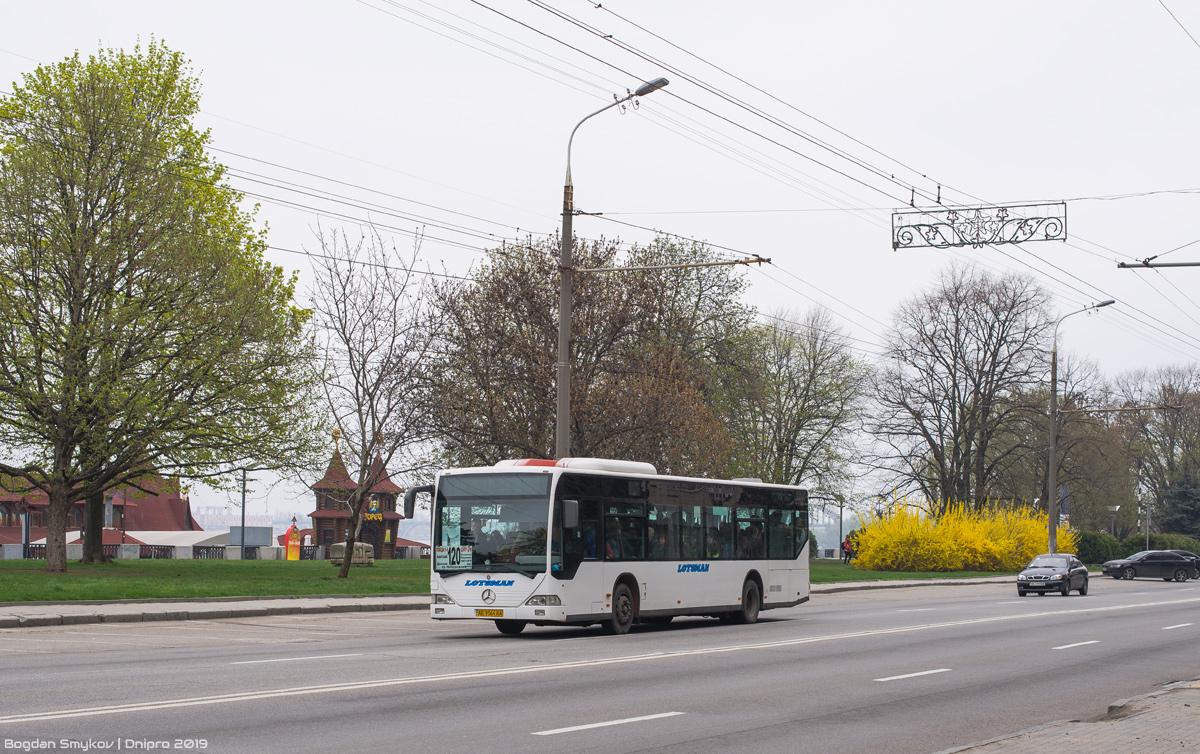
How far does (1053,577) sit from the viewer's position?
38000 mm

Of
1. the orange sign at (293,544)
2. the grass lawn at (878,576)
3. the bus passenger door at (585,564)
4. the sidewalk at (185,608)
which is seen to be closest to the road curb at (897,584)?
the grass lawn at (878,576)

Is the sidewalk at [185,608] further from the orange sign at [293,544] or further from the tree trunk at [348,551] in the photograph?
the orange sign at [293,544]

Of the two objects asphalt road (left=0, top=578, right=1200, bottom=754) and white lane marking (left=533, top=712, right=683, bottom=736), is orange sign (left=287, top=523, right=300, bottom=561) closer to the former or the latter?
asphalt road (left=0, top=578, right=1200, bottom=754)

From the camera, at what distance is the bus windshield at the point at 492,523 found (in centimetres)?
1888

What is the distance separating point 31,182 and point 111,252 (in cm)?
288

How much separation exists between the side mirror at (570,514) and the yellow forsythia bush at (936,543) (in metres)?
40.0

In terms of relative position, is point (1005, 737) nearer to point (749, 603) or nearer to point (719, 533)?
point (719, 533)

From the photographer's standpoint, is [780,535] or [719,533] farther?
[780,535]

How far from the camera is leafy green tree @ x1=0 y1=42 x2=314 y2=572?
32.2m

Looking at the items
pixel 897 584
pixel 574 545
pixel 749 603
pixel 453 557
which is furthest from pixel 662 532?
pixel 897 584

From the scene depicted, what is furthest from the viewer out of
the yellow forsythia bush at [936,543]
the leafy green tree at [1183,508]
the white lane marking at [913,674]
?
the leafy green tree at [1183,508]

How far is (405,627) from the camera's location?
828 inches

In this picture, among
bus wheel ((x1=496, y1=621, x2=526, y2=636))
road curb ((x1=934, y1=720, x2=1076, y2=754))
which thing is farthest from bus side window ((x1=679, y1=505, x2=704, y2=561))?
road curb ((x1=934, y1=720, x2=1076, y2=754))

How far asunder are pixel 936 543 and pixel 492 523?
1603 inches
